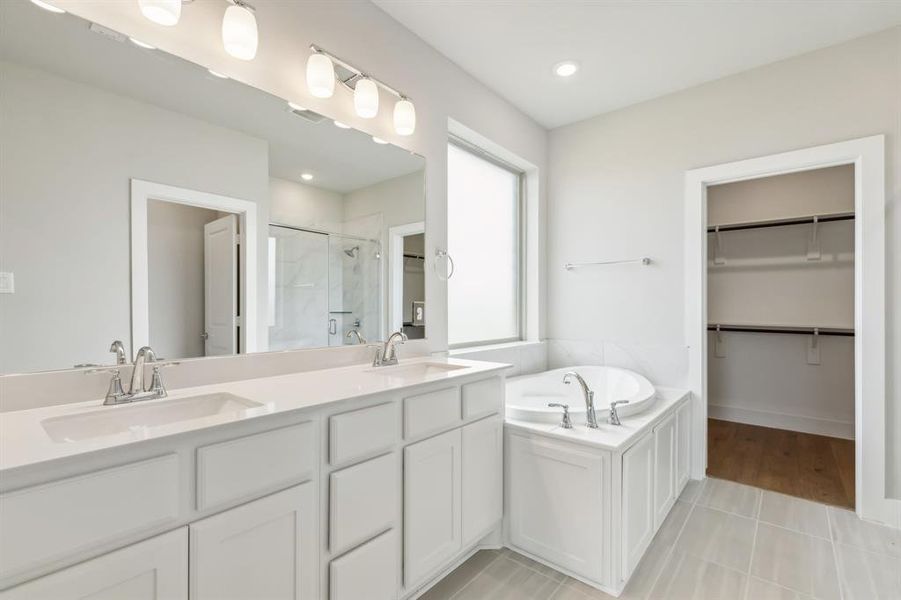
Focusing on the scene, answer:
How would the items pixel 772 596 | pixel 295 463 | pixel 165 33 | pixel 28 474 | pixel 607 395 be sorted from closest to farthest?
pixel 28 474 < pixel 295 463 < pixel 165 33 < pixel 772 596 < pixel 607 395

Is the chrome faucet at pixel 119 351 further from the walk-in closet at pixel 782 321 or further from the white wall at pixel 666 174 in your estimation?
the walk-in closet at pixel 782 321

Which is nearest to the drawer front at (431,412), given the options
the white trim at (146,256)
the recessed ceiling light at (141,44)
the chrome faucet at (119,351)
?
the white trim at (146,256)

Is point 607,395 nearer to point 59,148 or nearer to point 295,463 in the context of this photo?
point 295,463

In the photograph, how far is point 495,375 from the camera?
1.99 metres

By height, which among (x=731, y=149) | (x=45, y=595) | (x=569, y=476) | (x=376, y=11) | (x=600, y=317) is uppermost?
(x=376, y=11)

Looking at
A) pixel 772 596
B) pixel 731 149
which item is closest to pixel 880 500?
pixel 772 596

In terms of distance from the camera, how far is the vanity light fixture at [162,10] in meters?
1.28

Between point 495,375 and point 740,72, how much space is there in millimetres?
2564

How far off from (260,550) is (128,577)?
289 millimetres

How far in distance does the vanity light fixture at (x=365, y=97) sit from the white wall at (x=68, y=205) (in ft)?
2.54

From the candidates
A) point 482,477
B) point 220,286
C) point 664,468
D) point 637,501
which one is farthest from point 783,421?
point 220,286

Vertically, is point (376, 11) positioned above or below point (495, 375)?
above

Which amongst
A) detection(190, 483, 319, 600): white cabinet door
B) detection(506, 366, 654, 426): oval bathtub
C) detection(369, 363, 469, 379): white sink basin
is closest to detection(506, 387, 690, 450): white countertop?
detection(506, 366, 654, 426): oval bathtub

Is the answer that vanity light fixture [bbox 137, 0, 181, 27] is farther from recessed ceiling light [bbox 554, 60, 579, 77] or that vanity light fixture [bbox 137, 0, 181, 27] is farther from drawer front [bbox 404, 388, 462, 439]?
recessed ceiling light [bbox 554, 60, 579, 77]
